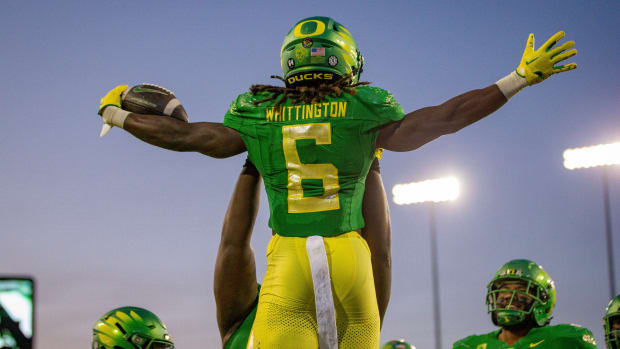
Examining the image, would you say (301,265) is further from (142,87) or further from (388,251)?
(142,87)

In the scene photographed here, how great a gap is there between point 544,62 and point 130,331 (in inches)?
194

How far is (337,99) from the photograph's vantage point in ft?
12.8

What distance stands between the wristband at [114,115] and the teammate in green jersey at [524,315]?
3850mm

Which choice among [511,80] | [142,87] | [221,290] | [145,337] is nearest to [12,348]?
[145,337]

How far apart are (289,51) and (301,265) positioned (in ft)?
3.92

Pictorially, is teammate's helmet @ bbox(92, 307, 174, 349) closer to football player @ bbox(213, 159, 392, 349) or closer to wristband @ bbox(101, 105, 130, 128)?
football player @ bbox(213, 159, 392, 349)

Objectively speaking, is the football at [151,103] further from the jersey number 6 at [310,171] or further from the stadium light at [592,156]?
the stadium light at [592,156]

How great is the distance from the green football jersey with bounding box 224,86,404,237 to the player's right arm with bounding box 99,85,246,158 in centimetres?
17

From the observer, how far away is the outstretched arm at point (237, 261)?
4480mm

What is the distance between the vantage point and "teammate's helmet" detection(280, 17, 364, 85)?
405 centimetres

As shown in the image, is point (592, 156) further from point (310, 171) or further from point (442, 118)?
point (310, 171)

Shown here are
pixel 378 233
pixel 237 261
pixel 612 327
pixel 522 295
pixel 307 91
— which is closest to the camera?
pixel 307 91

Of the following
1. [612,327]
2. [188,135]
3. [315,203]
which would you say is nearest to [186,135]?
[188,135]

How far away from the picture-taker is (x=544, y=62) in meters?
3.79
